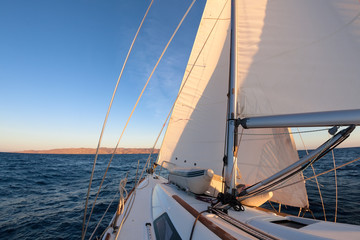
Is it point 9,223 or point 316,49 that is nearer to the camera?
point 316,49

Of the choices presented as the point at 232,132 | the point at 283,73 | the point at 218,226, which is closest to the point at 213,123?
the point at 232,132

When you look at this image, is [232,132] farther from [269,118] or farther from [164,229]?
[164,229]

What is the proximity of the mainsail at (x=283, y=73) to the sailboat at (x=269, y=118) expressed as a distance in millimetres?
11

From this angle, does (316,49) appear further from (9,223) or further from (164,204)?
(9,223)

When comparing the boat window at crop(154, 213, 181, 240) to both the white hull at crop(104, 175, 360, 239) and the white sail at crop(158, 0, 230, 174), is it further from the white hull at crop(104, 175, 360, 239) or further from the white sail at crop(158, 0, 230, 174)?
the white sail at crop(158, 0, 230, 174)

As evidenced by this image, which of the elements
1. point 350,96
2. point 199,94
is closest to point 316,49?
point 350,96

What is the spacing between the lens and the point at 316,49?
2248 millimetres

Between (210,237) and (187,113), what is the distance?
11.7ft

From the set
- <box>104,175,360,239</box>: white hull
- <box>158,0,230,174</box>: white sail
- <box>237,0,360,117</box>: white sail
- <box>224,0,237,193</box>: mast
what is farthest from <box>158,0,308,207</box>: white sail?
<box>104,175,360,239</box>: white hull

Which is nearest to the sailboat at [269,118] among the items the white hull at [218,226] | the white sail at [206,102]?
the white hull at [218,226]

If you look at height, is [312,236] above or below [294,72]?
below

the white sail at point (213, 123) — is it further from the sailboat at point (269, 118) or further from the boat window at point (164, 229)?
the boat window at point (164, 229)

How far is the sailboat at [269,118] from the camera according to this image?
1651 mm

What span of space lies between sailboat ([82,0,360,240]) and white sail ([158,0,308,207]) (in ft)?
0.09
